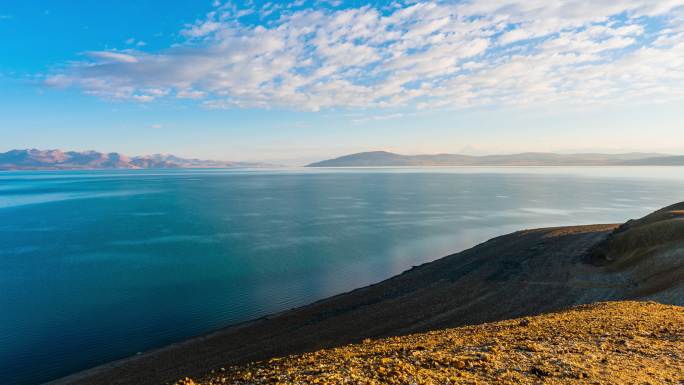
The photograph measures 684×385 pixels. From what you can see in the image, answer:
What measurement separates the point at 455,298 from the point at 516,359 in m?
13.9

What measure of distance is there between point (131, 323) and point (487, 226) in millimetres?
52430

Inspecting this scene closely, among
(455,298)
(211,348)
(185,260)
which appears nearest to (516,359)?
(455,298)

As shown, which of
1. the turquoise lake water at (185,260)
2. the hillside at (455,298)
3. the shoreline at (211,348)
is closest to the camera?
the shoreline at (211,348)

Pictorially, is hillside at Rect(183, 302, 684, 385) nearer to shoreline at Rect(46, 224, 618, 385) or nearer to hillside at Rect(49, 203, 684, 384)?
shoreline at Rect(46, 224, 618, 385)

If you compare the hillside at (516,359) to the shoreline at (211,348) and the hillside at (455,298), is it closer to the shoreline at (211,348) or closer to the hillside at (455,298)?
the shoreline at (211,348)

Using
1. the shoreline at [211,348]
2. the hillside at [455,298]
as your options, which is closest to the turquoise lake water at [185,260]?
the shoreline at [211,348]

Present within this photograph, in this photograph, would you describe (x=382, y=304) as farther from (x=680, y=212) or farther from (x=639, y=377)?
(x=680, y=212)

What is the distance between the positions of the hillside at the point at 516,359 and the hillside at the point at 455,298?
6503 mm

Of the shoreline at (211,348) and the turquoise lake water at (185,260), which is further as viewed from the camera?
the turquoise lake water at (185,260)

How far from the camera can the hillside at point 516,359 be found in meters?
8.82

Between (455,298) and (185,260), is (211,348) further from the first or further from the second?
(185,260)

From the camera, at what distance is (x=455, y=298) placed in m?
23.4

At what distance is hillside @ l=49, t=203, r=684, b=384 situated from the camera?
58.7 ft

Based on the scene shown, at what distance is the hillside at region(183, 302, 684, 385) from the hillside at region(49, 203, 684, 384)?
256 inches
